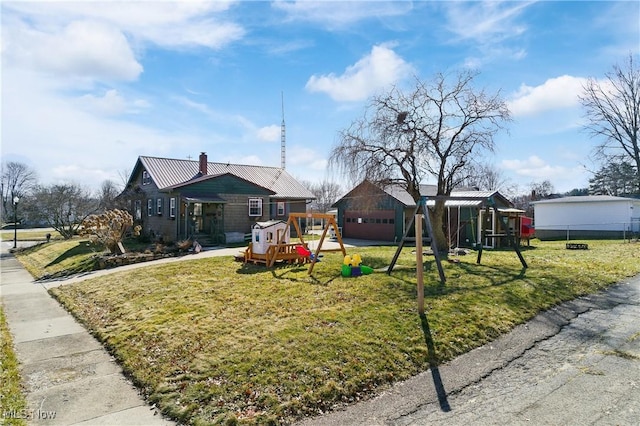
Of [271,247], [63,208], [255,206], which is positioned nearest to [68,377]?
[271,247]

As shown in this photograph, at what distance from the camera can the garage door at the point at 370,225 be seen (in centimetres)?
2400

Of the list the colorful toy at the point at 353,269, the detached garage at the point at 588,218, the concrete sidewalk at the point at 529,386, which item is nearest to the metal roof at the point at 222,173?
the colorful toy at the point at 353,269

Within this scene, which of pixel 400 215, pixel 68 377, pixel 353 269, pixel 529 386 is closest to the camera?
pixel 529 386

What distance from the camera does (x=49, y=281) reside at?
13742 millimetres

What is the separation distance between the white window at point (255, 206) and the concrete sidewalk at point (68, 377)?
47.7 ft

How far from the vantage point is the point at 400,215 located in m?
23.3

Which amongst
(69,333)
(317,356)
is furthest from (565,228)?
(69,333)

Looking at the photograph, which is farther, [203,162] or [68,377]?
[203,162]

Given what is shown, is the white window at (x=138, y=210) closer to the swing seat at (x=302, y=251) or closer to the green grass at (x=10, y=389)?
the swing seat at (x=302, y=251)

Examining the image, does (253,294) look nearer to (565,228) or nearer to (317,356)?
(317,356)

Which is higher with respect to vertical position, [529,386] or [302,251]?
[302,251]

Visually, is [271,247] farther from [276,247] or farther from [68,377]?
[68,377]

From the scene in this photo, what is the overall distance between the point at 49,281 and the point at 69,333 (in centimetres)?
774

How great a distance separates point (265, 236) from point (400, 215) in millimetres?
12537
